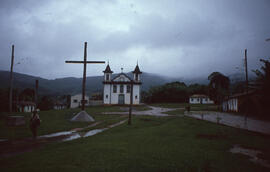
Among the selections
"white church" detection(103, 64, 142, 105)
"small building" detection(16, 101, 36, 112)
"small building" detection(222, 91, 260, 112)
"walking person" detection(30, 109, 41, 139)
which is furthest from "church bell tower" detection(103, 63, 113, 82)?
"walking person" detection(30, 109, 41, 139)

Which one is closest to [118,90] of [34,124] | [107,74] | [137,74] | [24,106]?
[107,74]

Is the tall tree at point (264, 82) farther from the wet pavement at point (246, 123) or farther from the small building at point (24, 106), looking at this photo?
the small building at point (24, 106)

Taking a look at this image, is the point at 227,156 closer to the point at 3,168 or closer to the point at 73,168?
the point at 73,168

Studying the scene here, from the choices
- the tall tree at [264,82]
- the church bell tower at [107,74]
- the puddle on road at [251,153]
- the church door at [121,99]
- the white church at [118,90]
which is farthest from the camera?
the church bell tower at [107,74]

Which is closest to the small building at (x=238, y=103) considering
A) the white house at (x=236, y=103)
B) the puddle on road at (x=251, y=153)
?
the white house at (x=236, y=103)

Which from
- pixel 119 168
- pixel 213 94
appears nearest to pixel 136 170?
pixel 119 168

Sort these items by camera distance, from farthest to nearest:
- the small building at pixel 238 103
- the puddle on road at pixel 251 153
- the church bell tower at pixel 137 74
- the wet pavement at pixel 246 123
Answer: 1. the church bell tower at pixel 137 74
2. the small building at pixel 238 103
3. the wet pavement at pixel 246 123
4. the puddle on road at pixel 251 153

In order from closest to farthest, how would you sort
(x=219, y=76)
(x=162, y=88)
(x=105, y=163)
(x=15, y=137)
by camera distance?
(x=105, y=163) < (x=15, y=137) < (x=219, y=76) < (x=162, y=88)

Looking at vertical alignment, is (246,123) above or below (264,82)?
below

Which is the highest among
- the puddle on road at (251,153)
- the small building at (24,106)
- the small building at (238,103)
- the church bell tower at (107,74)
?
the church bell tower at (107,74)

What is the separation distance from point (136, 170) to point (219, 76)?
227 ft

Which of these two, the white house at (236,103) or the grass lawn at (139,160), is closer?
the grass lawn at (139,160)

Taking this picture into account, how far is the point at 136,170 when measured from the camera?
5.32 m

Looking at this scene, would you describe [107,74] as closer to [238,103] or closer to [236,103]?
[236,103]
